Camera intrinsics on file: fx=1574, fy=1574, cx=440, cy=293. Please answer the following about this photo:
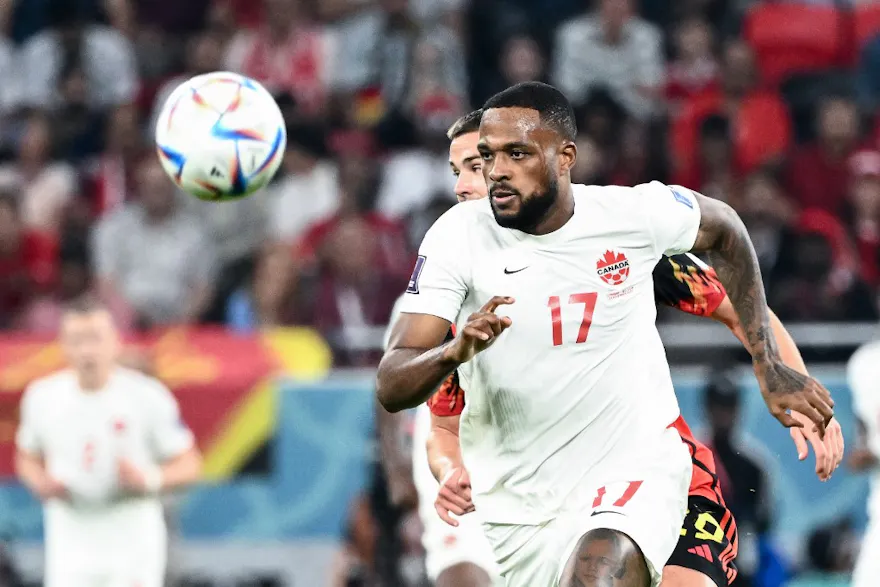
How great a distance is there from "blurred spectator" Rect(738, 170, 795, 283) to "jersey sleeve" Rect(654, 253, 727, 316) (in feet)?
16.4

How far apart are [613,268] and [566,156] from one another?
39cm

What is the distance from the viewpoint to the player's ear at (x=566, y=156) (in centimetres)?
501

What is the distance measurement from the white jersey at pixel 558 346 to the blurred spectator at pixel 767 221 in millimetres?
5634

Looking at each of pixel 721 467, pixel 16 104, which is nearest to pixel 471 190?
pixel 721 467

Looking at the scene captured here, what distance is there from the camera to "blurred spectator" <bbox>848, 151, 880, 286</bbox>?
11.4m

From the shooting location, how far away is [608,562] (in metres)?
4.68

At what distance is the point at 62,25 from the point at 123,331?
377cm

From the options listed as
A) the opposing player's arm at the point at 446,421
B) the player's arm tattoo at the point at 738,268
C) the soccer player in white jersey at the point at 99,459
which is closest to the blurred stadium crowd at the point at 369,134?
the soccer player in white jersey at the point at 99,459

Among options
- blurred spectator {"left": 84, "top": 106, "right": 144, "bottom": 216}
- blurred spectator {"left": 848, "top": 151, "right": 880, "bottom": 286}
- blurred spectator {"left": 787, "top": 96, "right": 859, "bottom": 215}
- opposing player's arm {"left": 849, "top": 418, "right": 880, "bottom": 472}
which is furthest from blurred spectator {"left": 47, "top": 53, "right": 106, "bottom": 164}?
opposing player's arm {"left": 849, "top": 418, "right": 880, "bottom": 472}

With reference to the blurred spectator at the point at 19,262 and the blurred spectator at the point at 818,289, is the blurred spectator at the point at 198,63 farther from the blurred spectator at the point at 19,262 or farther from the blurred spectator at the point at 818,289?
the blurred spectator at the point at 818,289

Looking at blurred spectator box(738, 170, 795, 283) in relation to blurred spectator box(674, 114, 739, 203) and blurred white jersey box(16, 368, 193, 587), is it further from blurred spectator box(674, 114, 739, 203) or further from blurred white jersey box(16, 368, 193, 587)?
blurred white jersey box(16, 368, 193, 587)

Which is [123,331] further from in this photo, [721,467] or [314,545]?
[721,467]

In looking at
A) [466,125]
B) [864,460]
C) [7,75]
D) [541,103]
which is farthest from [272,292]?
[541,103]

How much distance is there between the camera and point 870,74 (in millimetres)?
12844
